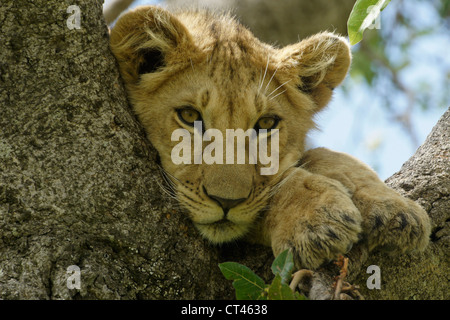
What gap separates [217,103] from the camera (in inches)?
152

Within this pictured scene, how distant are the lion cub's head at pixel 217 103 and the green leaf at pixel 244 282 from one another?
0.85 meters

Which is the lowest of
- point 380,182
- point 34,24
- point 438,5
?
point 380,182

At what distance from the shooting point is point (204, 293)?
3.08 metres

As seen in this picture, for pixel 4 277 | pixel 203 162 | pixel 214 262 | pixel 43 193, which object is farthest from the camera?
pixel 203 162

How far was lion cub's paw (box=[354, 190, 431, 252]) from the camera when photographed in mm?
3234

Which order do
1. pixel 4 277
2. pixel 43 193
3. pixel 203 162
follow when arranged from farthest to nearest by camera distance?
1. pixel 203 162
2. pixel 43 193
3. pixel 4 277

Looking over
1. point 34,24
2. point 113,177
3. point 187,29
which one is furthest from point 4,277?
point 187,29

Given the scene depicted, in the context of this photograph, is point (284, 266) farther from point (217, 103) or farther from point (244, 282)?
point (217, 103)

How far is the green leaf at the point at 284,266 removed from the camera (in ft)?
8.42

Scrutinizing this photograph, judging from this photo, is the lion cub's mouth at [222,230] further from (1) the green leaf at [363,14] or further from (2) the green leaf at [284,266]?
(1) the green leaf at [363,14]

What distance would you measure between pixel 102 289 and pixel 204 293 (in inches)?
25.2

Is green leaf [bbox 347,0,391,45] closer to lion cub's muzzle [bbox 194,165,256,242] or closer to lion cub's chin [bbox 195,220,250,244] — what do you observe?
lion cub's muzzle [bbox 194,165,256,242]

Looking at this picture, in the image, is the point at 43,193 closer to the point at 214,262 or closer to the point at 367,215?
the point at 214,262

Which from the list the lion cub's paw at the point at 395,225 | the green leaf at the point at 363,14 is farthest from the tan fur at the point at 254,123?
the green leaf at the point at 363,14
